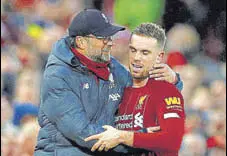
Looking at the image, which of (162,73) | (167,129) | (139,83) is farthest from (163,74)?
(167,129)

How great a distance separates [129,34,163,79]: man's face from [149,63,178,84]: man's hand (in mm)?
93

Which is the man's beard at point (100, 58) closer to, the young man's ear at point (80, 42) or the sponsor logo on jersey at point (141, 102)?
the young man's ear at point (80, 42)

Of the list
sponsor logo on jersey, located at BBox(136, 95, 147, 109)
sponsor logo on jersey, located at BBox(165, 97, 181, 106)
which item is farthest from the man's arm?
sponsor logo on jersey, located at BBox(165, 97, 181, 106)

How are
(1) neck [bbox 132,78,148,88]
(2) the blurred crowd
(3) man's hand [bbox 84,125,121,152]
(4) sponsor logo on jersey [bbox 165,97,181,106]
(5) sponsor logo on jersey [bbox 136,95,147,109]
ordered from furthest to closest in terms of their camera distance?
(2) the blurred crowd
(1) neck [bbox 132,78,148,88]
(5) sponsor logo on jersey [bbox 136,95,147,109]
(4) sponsor logo on jersey [bbox 165,97,181,106]
(3) man's hand [bbox 84,125,121,152]

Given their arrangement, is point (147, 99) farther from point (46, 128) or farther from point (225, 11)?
point (225, 11)

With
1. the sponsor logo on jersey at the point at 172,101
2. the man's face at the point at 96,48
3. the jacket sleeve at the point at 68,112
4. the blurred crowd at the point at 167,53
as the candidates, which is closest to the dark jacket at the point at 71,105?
the jacket sleeve at the point at 68,112

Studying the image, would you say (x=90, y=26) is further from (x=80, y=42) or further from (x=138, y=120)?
(x=138, y=120)

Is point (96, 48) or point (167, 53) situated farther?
point (167, 53)

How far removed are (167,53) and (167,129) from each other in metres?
6.33

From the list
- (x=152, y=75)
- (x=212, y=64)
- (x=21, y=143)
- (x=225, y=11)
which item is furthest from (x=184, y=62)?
(x=152, y=75)

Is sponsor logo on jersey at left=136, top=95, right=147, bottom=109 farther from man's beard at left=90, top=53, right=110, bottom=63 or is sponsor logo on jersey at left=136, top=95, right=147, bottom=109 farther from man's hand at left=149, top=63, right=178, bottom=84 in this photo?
man's beard at left=90, top=53, right=110, bottom=63

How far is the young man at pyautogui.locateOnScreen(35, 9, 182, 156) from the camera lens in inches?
288

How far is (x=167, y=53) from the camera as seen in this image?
13.6m

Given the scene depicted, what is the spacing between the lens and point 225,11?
48.2 feet
